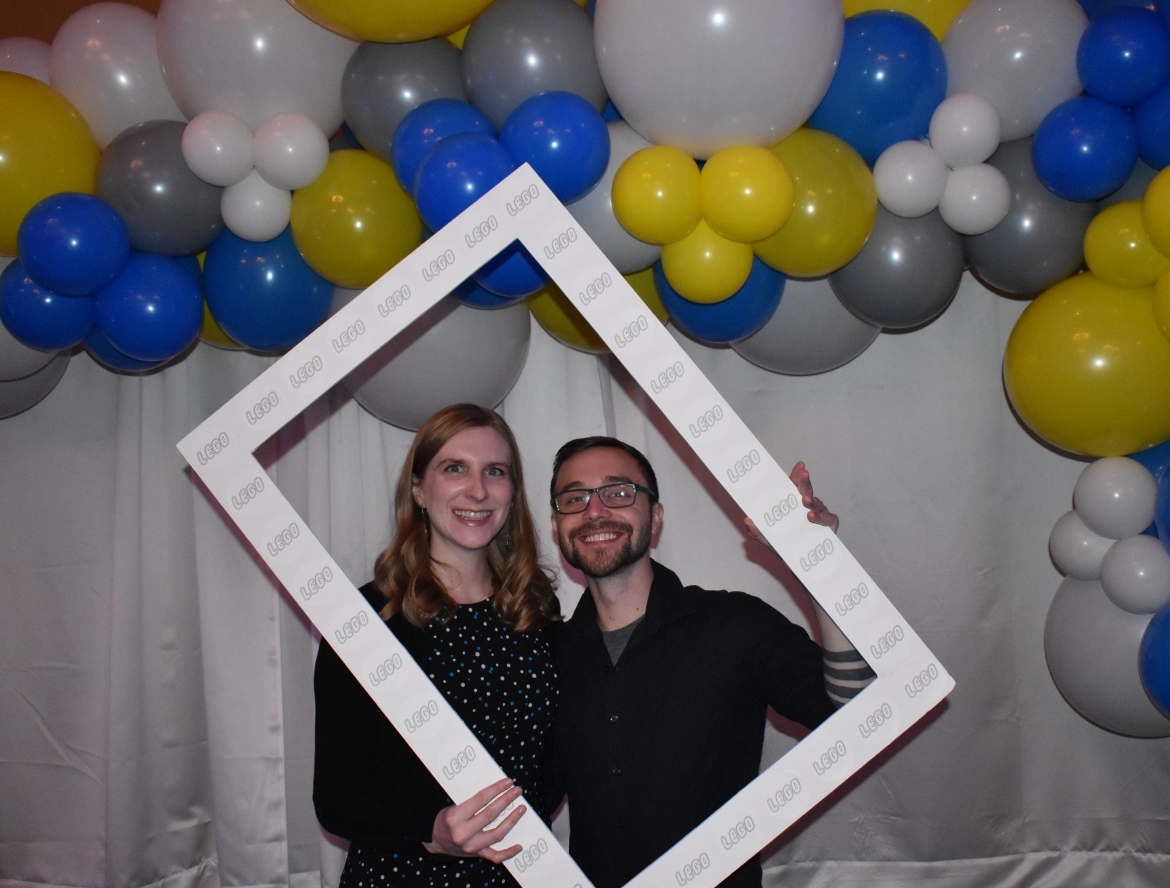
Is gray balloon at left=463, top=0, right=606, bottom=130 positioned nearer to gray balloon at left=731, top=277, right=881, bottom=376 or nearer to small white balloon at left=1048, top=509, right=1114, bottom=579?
gray balloon at left=731, top=277, right=881, bottom=376

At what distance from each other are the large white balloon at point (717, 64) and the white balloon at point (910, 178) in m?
0.19

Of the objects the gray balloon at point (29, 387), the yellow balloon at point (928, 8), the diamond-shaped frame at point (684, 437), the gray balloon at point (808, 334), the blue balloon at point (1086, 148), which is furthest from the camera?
the gray balloon at point (29, 387)

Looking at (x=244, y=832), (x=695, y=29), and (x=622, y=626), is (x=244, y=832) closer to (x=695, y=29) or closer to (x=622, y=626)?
(x=622, y=626)

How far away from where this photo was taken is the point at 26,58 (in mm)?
2232

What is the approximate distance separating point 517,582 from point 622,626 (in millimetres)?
249

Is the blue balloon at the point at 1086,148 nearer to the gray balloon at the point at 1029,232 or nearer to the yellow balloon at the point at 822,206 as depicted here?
the gray balloon at the point at 1029,232

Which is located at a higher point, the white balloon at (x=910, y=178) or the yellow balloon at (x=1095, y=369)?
the white balloon at (x=910, y=178)

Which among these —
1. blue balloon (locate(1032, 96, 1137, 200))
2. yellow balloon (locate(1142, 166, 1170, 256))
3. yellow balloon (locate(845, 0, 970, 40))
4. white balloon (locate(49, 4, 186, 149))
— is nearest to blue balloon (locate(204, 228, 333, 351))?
white balloon (locate(49, 4, 186, 149))

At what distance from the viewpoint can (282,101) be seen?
202 centimetres

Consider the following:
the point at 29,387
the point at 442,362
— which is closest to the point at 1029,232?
the point at 442,362

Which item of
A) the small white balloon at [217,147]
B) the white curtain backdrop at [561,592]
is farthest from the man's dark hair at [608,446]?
the small white balloon at [217,147]

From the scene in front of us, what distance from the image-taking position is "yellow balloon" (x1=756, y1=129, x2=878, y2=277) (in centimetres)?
184

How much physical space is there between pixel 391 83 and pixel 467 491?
0.83 meters

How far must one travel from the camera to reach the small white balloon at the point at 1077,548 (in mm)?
2082
